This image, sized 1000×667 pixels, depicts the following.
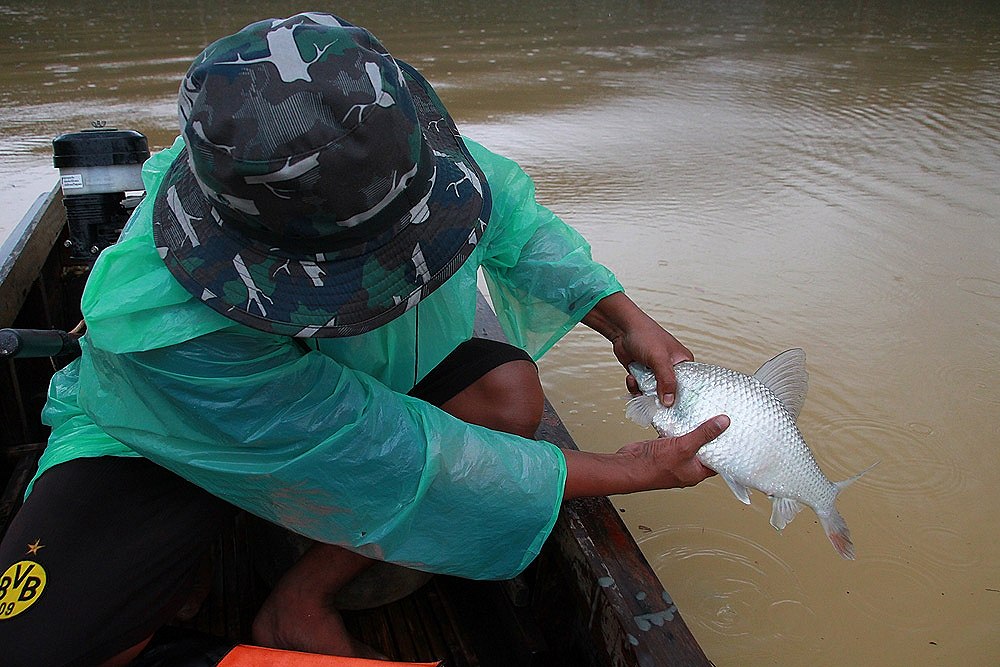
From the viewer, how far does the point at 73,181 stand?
9.34ft

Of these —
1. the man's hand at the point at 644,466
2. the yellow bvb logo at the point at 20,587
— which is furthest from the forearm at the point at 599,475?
the yellow bvb logo at the point at 20,587

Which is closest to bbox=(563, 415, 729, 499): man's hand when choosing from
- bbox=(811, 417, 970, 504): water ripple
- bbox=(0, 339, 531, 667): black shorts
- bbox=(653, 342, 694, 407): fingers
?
bbox=(653, 342, 694, 407): fingers

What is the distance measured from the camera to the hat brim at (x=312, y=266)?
47.1 inches

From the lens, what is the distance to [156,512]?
64.4 inches

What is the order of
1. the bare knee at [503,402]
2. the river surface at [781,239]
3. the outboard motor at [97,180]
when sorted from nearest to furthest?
1. the bare knee at [503,402]
2. the river surface at [781,239]
3. the outboard motor at [97,180]

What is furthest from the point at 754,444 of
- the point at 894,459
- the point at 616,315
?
the point at 894,459

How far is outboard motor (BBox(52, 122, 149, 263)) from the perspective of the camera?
282 cm

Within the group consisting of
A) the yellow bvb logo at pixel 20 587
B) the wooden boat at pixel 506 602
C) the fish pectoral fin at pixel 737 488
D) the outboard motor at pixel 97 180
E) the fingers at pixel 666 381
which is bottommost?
the wooden boat at pixel 506 602

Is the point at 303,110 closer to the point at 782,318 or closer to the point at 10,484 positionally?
the point at 10,484

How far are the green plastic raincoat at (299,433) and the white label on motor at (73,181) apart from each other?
1388 mm

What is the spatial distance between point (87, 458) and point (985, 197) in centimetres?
561

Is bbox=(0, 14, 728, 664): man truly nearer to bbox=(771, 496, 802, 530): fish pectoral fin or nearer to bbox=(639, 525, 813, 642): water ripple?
bbox=(771, 496, 802, 530): fish pectoral fin

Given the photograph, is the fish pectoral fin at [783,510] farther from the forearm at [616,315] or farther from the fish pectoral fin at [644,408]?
the forearm at [616,315]

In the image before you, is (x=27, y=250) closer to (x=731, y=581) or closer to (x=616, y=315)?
(x=616, y=315)
